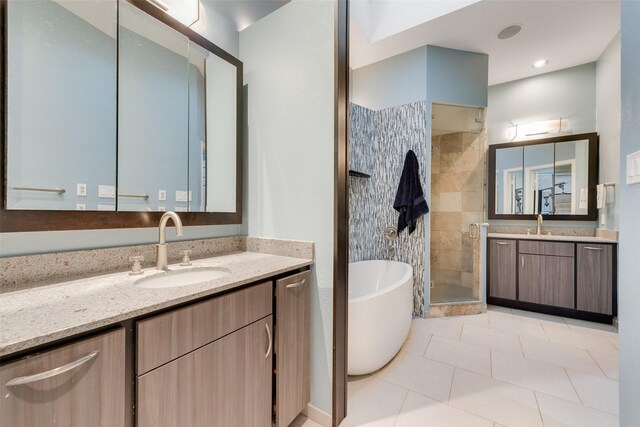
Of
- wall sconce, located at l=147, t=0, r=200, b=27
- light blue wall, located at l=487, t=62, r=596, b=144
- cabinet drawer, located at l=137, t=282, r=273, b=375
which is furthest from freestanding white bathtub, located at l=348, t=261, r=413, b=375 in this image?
light blue wall, located at l=487, t=62, r=596, b=144

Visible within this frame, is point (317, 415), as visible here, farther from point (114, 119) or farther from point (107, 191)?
point (114, 119)

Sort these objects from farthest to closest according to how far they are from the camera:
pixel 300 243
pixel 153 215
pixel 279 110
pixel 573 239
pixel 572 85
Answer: pixel 572 85
pixel 573 239
pixel 279 110
pixel 300 243
pixel 153 215

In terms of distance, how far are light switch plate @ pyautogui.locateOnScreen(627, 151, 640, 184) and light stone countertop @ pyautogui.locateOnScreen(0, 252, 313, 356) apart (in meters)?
1.40

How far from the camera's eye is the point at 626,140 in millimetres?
1027

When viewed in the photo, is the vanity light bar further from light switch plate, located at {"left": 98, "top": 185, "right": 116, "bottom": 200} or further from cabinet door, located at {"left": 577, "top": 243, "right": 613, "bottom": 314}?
cabinet door, located at {"left": 577, "top": 243, "right": 613, "bottom": 314}

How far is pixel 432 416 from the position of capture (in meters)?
1.46

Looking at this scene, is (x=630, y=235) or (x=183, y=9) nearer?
(x=630, y=235)

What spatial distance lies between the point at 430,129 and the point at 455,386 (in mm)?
2297

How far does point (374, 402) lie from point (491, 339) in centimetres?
142

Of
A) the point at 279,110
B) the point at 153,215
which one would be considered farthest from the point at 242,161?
the point at 153,215

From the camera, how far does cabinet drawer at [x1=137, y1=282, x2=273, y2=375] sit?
2.51 feet

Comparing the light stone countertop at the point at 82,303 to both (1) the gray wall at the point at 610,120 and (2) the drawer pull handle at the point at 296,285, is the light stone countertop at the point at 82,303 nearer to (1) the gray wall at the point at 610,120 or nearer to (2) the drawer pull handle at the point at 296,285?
(2) the drawer pull handle at the point at 296,285

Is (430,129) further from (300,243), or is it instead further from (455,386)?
(455,386)

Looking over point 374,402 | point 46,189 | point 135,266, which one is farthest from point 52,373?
point 374,402
